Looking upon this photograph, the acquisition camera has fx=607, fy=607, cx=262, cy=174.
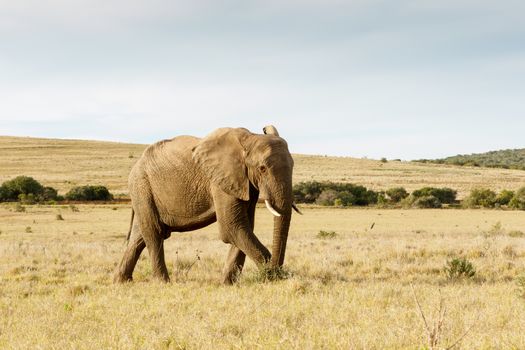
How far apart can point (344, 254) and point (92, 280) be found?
6.90 m

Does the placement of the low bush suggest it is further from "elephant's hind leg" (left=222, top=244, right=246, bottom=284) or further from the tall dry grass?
"elephant's hind leg" (left=222, top=244, right=246, bottom=284)

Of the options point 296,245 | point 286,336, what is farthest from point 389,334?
point 296,245

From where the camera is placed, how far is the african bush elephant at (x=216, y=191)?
401 inches

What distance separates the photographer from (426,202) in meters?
51.3

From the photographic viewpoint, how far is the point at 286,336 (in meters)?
6.55

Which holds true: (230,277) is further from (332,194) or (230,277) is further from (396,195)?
(396,195)

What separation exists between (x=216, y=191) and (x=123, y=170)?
7279cm

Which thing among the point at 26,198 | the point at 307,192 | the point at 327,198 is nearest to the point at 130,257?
the point at 327,198

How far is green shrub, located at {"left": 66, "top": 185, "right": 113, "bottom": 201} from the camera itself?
53.8 m

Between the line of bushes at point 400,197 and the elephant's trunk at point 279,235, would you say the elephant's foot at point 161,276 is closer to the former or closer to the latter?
the elephant's trunk at point 279,235

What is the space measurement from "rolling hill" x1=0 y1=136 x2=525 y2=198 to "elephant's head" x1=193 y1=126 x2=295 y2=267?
51.3 meters

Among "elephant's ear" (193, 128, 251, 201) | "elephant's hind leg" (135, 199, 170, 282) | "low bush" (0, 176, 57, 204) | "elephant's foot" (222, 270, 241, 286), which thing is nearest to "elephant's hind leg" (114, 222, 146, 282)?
"elephant's hind leg" (135, 199, 170, 282)

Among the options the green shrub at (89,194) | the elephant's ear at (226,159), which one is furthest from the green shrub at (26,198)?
the elephant's ear at (226,159)

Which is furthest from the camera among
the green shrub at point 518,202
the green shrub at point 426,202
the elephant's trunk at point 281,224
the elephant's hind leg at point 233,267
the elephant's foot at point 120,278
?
the green shrub at point 426,202
